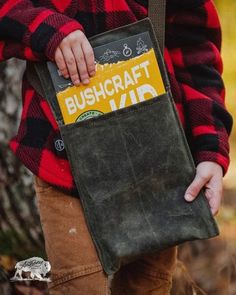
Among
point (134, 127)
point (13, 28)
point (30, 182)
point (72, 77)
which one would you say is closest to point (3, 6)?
point (13, 28)

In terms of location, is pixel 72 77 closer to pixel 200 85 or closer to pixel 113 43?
pixel 113 43

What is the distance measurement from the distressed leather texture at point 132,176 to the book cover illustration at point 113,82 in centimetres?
2

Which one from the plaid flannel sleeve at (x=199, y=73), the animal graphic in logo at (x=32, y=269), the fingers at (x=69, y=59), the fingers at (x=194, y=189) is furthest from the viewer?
the animal graphic in logo at (x=32, y=269)

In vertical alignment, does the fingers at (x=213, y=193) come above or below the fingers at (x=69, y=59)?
below

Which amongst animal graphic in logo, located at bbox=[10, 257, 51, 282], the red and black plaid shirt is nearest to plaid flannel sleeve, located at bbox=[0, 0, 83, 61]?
the red and black plaid shirt

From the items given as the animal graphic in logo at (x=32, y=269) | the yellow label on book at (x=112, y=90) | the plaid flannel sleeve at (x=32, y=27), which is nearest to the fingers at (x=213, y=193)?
the yellow label on book at (x=112, y=90)

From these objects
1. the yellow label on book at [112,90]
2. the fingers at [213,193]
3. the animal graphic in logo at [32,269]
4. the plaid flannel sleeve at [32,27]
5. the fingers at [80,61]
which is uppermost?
the plaid flannel sleeve at [32,27]

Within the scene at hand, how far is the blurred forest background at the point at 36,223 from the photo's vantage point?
125 inches

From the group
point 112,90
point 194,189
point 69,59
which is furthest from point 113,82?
point 194,189

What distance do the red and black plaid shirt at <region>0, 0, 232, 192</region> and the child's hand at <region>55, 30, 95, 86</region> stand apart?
0.02 metres

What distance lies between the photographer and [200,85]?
7.14 ft

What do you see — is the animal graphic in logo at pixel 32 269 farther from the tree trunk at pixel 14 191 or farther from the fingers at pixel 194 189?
the fingers at pixel 194 189

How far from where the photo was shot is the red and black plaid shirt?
189 cm

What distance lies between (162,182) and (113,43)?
0.37 meters
